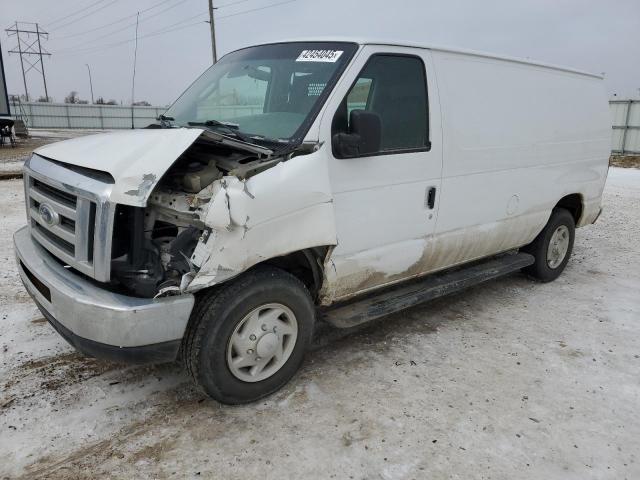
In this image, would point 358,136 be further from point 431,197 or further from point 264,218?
point 431,197

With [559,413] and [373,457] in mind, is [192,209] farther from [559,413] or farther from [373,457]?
[559,413]

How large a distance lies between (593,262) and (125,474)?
5.91m

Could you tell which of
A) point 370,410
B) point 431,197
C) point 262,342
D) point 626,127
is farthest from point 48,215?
point 626,127

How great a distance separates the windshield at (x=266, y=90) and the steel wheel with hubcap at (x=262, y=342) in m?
1.08

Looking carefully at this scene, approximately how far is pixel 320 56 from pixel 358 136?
731 millimetres

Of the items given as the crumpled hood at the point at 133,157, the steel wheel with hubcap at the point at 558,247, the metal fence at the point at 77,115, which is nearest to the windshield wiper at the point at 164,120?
the crumpled hood at the point at 133,157

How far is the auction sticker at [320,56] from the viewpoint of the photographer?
328 cm

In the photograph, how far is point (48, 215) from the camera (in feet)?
9.62

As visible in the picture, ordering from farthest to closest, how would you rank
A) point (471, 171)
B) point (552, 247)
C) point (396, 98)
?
1. point (552, 247)
2. point (471, 171)
3. point (396, 98)

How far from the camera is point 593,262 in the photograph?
627 cm

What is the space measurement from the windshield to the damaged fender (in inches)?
12.4

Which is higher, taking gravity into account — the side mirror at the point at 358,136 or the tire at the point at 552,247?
the side mirror at the point at 358,136

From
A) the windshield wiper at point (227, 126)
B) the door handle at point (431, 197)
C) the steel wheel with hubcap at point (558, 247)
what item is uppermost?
the windshield wiper at point (227, 126)

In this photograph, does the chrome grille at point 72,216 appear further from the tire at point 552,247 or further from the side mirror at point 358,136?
the tire at point 552,247
